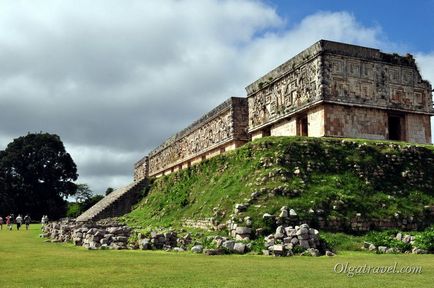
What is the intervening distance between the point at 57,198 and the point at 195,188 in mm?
36399

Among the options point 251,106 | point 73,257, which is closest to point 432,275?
point 73,257

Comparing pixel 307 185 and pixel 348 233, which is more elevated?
pixel 307 185

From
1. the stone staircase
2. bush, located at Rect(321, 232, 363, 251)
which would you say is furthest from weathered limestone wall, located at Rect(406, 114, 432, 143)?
the stone staircase

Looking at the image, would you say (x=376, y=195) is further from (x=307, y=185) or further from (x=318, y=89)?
(x=318, y=89)

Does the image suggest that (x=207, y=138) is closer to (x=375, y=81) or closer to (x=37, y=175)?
(x=375, y=81)

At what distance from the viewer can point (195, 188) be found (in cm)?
2398

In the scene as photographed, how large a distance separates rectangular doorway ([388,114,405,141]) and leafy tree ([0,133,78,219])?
131 ft

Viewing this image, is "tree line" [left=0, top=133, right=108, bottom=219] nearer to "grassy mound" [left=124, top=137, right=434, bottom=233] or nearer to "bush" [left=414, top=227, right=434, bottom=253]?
"grassy mound" [left=124, top=137, right=434, bottom=233]

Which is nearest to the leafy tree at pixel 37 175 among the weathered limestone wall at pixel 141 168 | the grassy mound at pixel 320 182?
the weathered limestone wall at pixel 141 168

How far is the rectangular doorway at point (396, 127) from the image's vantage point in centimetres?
2552

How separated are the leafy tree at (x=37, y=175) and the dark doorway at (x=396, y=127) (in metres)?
39.9

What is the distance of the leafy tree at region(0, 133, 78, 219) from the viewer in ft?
174

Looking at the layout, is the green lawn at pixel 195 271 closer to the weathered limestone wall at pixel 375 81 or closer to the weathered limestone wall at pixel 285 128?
the weathered limestone wall at pixel 375 81

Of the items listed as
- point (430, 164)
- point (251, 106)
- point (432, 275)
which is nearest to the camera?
point (432, 275)
